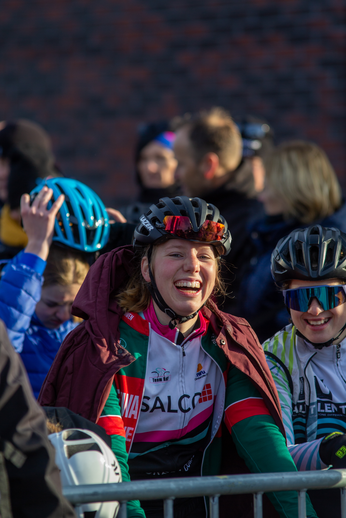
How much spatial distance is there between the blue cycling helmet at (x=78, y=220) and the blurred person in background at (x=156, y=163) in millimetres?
1982

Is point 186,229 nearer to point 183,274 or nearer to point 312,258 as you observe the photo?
point 183,274

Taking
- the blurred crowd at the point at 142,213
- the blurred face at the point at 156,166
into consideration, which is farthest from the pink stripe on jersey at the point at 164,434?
the blurred face at the point at 156,166

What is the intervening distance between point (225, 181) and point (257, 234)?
69 centimetres

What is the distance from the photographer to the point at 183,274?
9.67 ft

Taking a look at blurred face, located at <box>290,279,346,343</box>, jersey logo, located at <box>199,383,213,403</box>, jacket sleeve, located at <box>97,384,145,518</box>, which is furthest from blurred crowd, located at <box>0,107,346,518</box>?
jersey logo, located at <box>199,383,213,403</box>

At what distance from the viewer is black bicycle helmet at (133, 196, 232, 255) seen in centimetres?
295

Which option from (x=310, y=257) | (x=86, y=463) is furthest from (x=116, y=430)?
(x=310, y=257)

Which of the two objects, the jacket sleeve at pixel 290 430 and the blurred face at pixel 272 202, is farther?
the blurred face at pixel 272 202

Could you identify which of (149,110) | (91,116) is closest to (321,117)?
(149,110)

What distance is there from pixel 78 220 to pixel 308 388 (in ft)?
5.44

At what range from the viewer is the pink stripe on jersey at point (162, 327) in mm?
2980

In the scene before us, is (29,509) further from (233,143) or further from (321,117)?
(321,117)

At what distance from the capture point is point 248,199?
17.5 feet

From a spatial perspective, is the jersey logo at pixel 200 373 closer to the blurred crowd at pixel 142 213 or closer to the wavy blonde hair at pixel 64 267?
Answer: the blurred crowd at pixel 142 213
